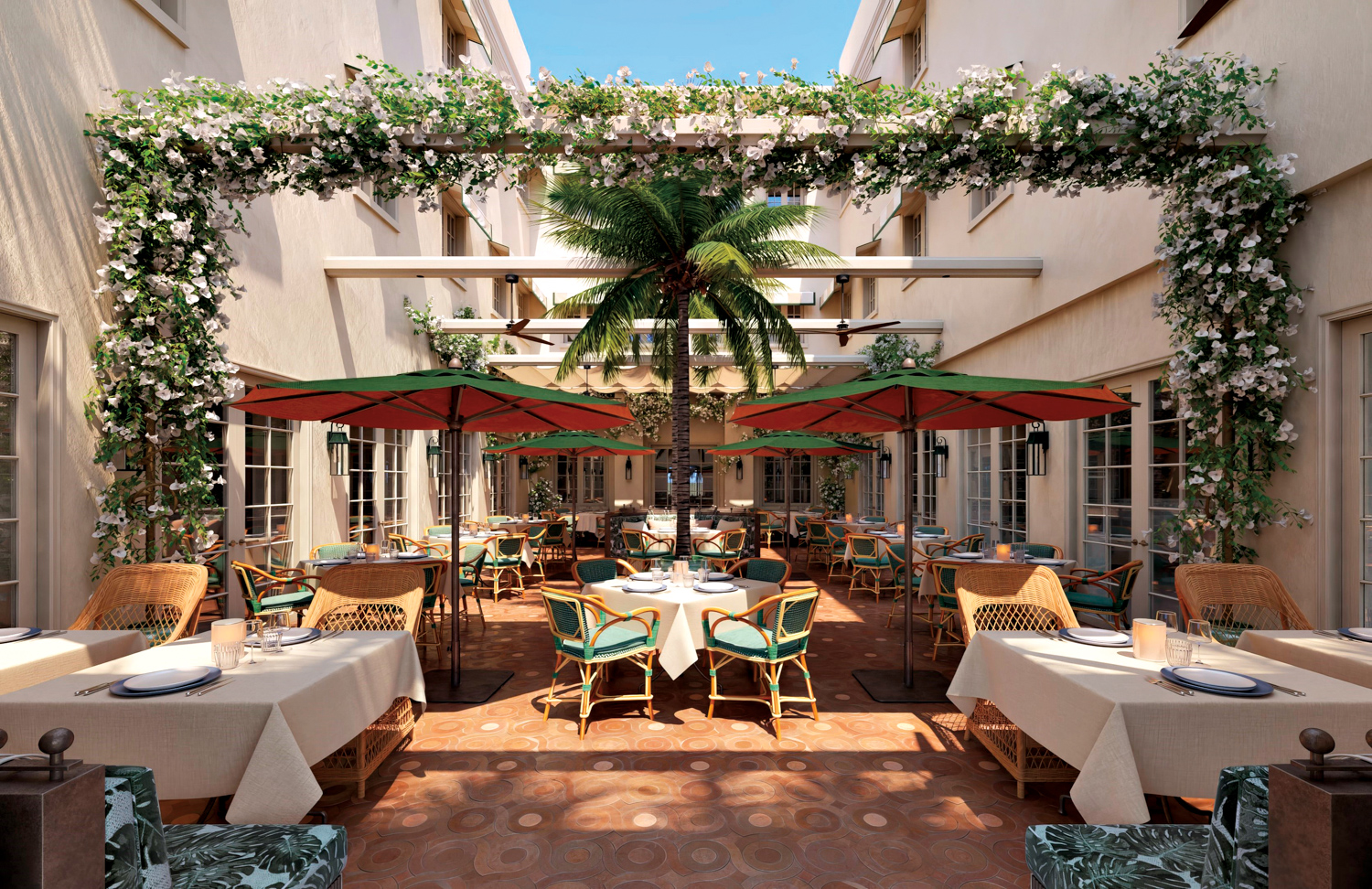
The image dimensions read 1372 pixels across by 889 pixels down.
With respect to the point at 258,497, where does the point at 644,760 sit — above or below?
below

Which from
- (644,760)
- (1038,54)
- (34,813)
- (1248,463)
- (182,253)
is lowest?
(644,760)

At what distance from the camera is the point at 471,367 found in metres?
11.4

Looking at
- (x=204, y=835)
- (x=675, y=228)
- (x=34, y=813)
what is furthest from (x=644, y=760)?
(x=675, y=228)

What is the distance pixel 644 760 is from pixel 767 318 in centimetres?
618

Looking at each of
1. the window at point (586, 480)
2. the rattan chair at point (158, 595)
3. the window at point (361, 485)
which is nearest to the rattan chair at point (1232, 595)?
the rattan chair at point (158, 595)

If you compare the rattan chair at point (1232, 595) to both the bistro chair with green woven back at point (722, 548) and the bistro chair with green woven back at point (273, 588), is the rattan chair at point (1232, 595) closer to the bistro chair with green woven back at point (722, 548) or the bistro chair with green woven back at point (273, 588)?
the bistro chair with green woven back at point (722, 548)

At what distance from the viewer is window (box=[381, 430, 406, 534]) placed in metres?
9.49

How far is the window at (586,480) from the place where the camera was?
1861cm

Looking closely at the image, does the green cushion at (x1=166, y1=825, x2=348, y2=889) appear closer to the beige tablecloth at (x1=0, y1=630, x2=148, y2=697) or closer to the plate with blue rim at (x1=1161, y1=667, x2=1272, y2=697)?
the beige tablecloth at (x1=0, y1=630, x2=148, y2=697)

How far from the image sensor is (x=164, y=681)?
93.6 inches

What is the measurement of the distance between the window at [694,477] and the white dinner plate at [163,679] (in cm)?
1630

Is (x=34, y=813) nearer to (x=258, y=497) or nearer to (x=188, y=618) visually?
(x=188, y=618)

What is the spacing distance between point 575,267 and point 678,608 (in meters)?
5.02

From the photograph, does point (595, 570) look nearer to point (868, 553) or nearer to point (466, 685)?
point (466, 685)
